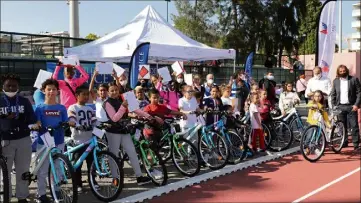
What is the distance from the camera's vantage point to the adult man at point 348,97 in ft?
29.9

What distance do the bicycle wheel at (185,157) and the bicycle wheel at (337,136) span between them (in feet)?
11.7

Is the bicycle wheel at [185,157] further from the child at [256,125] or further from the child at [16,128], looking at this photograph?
the child at [16,128]

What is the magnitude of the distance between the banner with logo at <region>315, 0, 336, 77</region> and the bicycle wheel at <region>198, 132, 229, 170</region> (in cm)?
708

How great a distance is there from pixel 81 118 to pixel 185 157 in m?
1.91

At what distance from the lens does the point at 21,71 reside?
1398cm

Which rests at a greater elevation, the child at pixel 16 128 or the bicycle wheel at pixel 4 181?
the child at pixel 16 128

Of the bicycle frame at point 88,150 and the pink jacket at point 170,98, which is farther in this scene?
the pink jacket at point 170,98

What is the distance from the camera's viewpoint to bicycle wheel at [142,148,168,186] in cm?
624

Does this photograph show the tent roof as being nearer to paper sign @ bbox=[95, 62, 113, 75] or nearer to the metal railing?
paper sign @ bbox=[95, 62, 113, 75]

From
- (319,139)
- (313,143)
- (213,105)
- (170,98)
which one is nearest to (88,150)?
(213,105)

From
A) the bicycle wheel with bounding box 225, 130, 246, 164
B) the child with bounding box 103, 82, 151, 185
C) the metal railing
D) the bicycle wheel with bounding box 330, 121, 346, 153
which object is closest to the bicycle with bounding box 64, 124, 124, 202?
the child with bounding box 103, 82, 151, 185

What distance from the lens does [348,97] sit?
30.0 feet

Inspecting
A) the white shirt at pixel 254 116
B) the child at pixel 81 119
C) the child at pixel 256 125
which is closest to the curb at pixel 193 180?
the child at pixel 256 125

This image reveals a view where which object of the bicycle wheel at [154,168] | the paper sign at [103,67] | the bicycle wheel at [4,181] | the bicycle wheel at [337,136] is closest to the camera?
the bicycle wheel at [4,181]
